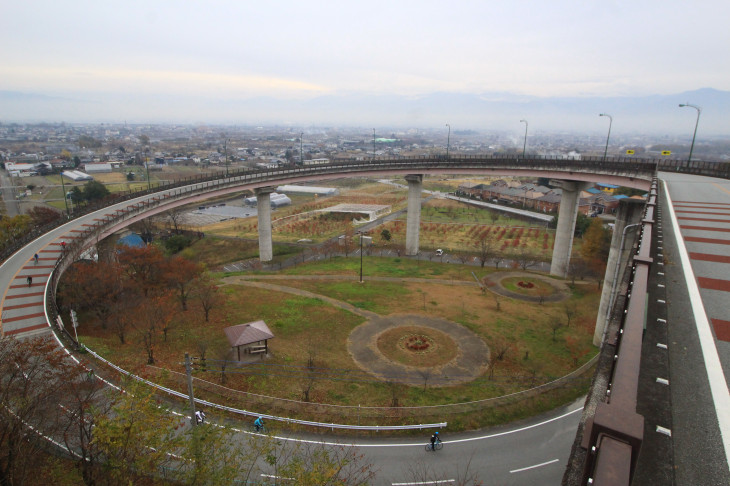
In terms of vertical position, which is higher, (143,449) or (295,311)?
(143,449)

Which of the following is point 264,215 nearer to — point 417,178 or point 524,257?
point 417,178

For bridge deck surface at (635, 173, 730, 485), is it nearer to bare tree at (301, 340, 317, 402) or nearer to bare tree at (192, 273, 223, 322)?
bare tree at (301, 340, 317, 402)

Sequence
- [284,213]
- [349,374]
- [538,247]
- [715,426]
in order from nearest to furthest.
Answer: [715,426]
[349,374]
[538,247]
[284,213]

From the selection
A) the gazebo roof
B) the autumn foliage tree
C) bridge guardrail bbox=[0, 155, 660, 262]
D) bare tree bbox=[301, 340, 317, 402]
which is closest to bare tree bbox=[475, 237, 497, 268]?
bridge guardrail bbox=[0, 155, 660, 262]

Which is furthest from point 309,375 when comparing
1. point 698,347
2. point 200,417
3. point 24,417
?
point 698,347

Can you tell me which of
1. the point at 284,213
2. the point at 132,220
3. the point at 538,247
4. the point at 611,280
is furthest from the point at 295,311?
the point at 284,213

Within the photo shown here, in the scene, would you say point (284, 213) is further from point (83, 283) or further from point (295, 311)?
point (83, 283)

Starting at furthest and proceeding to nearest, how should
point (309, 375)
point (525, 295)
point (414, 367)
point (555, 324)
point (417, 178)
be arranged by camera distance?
point (417, 178), point (525, 295), point (555, 324), point (414, 367), point (309, 375)

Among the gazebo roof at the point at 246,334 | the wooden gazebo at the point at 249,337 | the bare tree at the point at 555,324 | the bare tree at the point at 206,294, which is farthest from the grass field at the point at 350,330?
the gazebo roof at the point at 246,334
